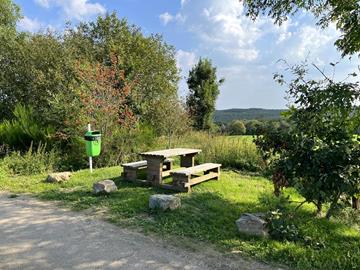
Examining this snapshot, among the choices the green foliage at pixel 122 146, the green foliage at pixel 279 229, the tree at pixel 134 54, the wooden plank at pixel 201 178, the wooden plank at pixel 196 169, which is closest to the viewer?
the green foliage at pixel 279 229

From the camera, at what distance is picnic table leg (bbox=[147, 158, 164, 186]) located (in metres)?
6.12

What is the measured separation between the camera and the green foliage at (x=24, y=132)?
30.8 ft

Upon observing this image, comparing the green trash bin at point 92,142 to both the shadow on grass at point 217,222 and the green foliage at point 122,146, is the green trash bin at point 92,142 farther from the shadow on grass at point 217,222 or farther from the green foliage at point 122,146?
the shadow on grass at point 217,222

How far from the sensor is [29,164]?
26.1 ft

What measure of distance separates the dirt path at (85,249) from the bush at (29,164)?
3495mm

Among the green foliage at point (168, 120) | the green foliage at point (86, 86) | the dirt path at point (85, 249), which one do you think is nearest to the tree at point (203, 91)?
the green foliage at point (86, 86)

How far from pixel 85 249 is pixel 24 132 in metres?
7.02

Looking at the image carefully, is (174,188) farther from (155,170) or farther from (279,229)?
(279,229)

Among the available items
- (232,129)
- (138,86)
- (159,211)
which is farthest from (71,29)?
(159,211)

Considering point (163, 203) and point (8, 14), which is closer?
point (163, 203)

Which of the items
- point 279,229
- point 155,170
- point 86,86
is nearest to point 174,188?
point 155,170

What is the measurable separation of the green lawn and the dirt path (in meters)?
0.30

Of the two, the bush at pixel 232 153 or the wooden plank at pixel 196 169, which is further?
the bush at pixel 232 153

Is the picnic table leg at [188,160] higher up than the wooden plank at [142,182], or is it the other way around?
the picnic table leg at [188,160]
